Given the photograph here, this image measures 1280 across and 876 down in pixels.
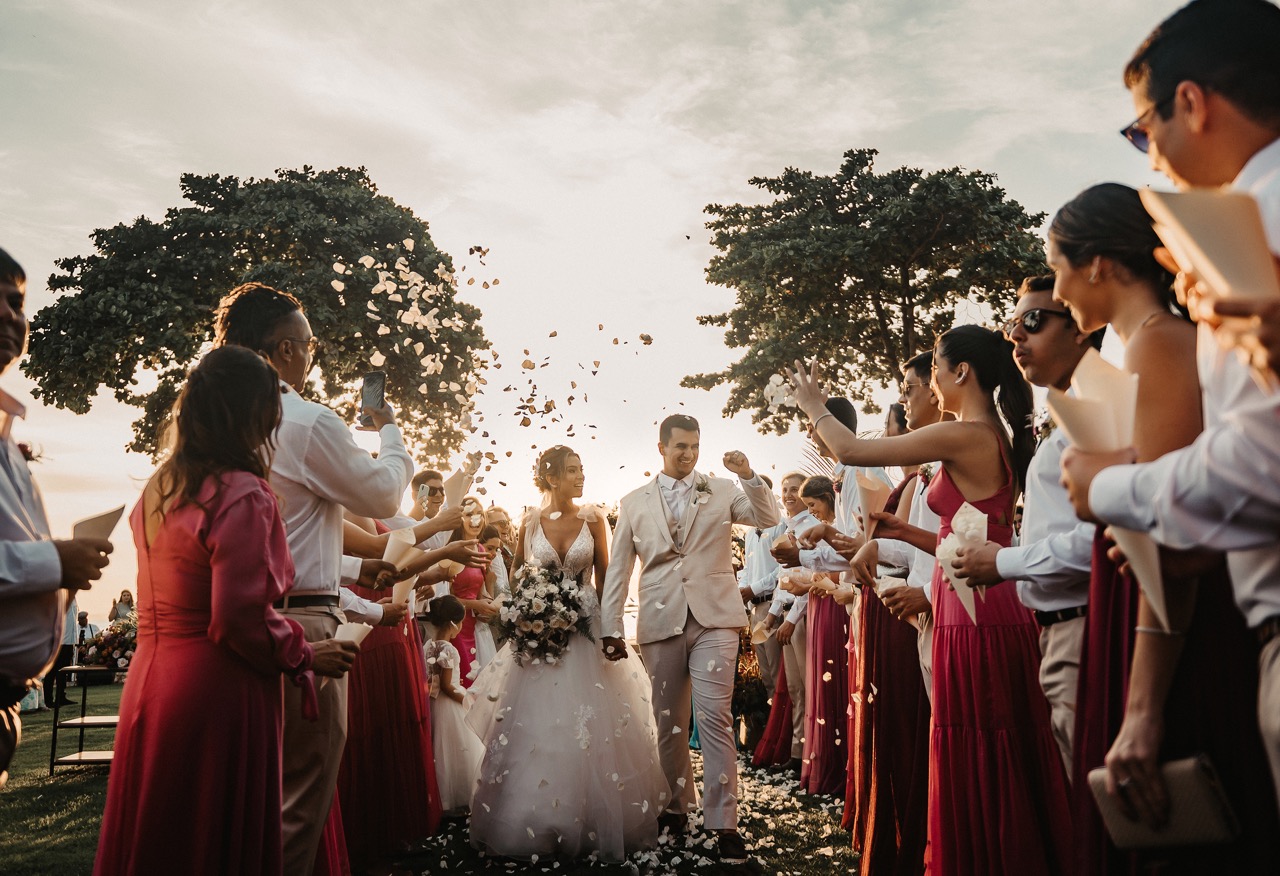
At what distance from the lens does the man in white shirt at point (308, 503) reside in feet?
12.3

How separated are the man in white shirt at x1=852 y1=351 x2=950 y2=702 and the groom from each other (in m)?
1.85

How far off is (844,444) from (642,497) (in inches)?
163

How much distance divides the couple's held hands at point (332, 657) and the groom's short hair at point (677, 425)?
4756mm

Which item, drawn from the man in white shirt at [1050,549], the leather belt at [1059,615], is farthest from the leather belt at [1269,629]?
the leather belt at [1059,615]

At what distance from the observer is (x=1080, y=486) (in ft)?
6.55

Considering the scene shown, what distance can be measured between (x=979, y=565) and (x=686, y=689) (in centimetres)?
466

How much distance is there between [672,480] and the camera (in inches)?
Result: 308

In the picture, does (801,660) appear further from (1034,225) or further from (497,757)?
(1034,225)

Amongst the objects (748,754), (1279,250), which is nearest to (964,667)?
(1279,250)

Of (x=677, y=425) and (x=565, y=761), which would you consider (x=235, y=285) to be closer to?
(x=677, y=425)

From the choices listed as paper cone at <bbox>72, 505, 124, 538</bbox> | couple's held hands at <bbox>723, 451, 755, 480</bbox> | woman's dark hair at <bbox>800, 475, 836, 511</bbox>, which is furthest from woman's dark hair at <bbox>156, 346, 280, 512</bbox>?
woman's dark hair at <bbox>800, 475, 836, 511</bbox>

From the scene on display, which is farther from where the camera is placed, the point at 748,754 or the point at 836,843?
the point at 748,754

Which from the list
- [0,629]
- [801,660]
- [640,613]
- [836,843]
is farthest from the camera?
[801,660]

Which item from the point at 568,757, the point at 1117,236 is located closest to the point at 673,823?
the point at 568,757
